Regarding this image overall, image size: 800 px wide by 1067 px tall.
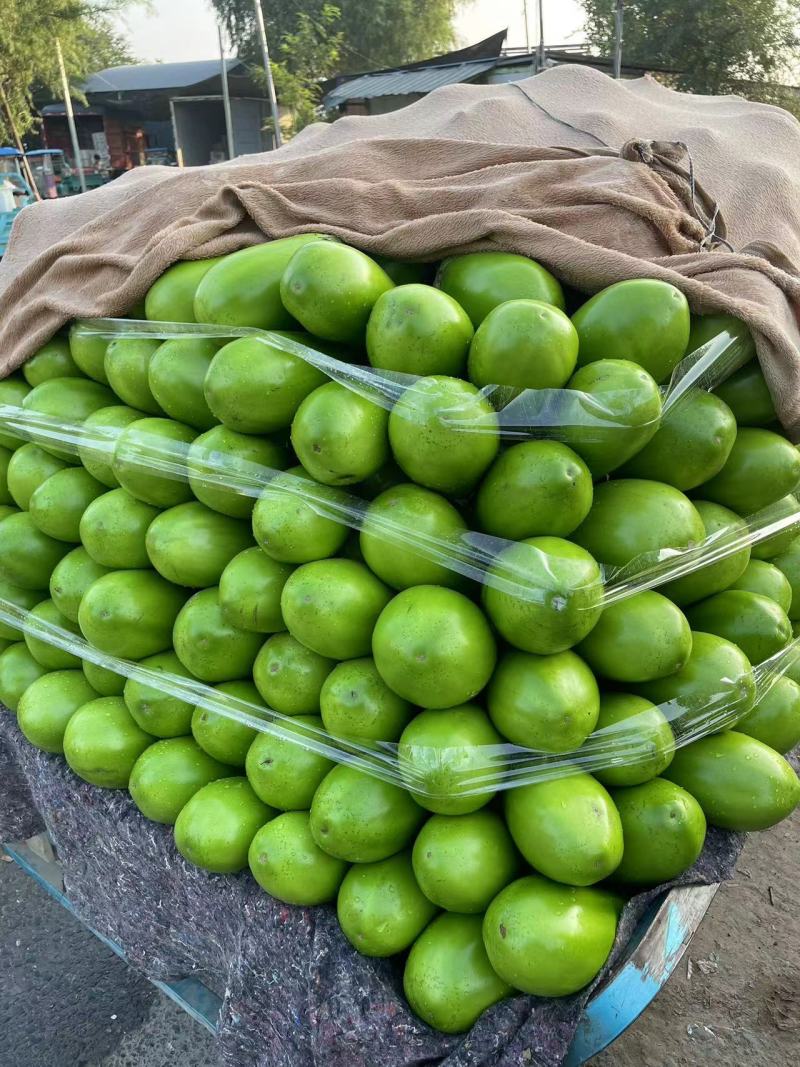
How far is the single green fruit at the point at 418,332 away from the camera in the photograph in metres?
1.27

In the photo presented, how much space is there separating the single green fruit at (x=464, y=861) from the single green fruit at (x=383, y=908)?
4 cm

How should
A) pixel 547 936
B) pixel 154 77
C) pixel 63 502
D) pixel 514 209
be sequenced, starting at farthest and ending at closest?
pixel 154 77 < pixel 63 502 < pixel 514 209 < pixel 547 936

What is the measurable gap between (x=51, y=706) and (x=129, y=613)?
15.1 inches

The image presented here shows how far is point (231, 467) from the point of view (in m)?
1.39

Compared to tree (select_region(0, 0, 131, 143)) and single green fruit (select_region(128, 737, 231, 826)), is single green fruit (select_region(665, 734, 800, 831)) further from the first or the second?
tree (select_region(0, 0, 131, 143))

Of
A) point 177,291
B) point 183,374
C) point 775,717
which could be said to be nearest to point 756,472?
point 775,717

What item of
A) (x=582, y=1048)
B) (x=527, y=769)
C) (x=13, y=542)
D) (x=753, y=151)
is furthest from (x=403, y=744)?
(x=753, y=151)

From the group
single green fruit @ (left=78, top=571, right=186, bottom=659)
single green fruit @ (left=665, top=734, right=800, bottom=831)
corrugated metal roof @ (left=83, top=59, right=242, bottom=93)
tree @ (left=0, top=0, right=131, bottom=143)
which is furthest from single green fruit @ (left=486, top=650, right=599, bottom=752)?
corrugated metal roof @ (left=83, top=59, right=242, bottom=93)

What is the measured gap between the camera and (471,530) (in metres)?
1.30

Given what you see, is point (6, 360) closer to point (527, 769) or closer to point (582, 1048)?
point (527, 769)

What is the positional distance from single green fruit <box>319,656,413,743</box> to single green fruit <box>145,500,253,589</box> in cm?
37

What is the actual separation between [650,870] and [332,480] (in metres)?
0.79

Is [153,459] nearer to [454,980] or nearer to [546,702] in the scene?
[546,702]

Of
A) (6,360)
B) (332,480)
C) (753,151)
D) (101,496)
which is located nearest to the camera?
(332,480)
